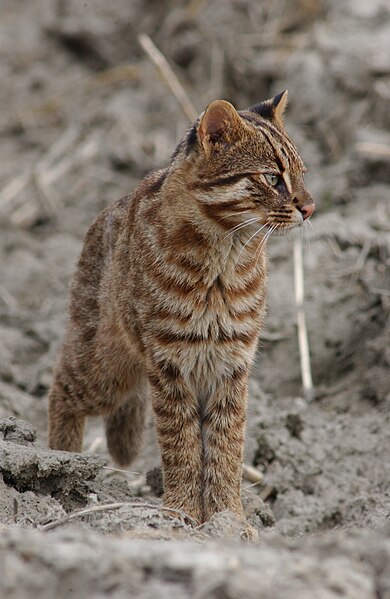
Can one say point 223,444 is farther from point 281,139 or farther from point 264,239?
point 281,139

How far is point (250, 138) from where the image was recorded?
5.59 metres

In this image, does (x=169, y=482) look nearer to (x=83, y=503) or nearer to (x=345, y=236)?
(x=83, y=503)

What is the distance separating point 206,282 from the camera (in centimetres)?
563

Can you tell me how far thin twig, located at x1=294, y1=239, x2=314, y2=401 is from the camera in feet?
26.6

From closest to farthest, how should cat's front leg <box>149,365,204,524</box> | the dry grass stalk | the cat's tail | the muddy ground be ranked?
the muddy ground, cat's front leg <box>149,365,204,524</box>, the cat's tail, the dry grass stalk

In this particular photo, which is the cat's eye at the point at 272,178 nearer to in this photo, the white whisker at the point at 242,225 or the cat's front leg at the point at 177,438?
the white whisker at the point at 242,225

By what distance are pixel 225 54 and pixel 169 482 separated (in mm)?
7427

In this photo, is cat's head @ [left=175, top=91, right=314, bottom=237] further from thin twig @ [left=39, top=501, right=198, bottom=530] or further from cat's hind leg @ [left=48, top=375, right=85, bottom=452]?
cat's hind leg @ [left=48, top=375, right=85, bottom=452]

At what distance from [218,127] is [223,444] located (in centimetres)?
174

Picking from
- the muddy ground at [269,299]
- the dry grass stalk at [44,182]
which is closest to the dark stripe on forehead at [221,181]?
the muddy ground at [269,299]

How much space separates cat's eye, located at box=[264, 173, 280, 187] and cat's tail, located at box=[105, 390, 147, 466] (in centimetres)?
209

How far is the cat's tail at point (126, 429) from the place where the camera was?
7.04m

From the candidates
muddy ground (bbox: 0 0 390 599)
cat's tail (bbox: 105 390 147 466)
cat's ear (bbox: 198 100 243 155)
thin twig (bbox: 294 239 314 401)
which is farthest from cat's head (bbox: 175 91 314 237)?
thin twig (bbox: 294 239 314 401)

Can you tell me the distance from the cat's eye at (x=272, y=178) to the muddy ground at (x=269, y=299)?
172 centimetres
